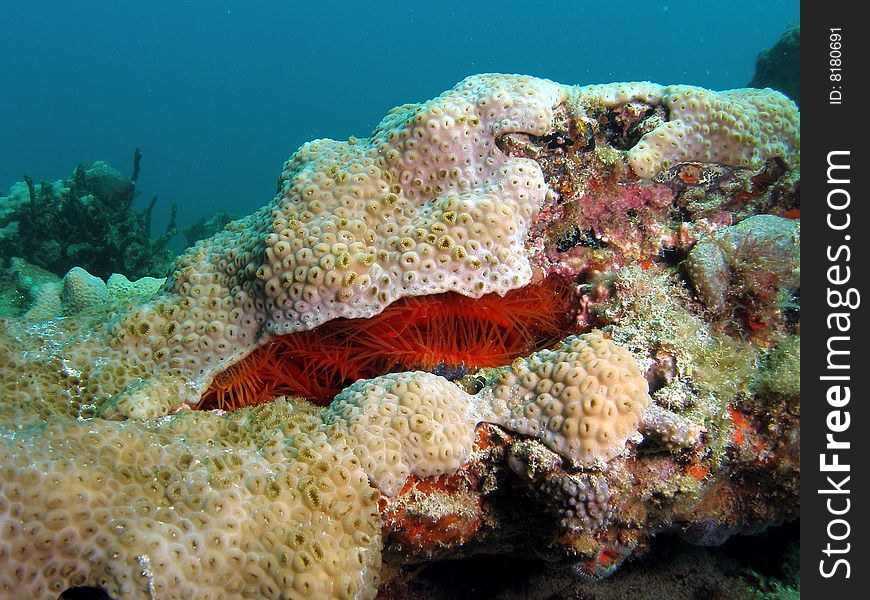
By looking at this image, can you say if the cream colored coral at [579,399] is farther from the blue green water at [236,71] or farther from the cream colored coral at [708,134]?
the blue green water at [236,71]

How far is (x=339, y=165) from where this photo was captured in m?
3.78

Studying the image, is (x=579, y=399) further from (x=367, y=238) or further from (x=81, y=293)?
(x=81, y=293)

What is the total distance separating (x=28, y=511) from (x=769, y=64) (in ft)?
61.8

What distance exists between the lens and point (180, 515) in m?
2.30

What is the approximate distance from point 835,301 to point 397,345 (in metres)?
2.68

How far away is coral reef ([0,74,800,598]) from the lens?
7.66ft

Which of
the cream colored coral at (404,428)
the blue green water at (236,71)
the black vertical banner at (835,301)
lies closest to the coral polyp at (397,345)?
the cream colored coral at (404,428)

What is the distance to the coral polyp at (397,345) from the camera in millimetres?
3424

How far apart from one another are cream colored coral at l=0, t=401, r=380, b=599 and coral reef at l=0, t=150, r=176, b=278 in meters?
11.1

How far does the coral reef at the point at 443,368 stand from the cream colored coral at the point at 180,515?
0.4 inches

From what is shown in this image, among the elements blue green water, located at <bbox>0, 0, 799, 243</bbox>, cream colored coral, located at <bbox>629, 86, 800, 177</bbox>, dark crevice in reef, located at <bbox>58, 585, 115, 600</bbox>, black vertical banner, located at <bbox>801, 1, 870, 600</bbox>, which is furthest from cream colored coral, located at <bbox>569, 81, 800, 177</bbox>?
blue green water, located at <bbox>0, 0, 799, 243</bbox>

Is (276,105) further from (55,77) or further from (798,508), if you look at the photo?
(798,508)

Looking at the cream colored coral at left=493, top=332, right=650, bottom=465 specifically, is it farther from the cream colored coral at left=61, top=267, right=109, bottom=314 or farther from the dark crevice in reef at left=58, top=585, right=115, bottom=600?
the cream colored coral at left=61, top=267, right=109, bottom=314

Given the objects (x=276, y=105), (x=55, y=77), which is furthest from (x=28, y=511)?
(x=55, y=77)
